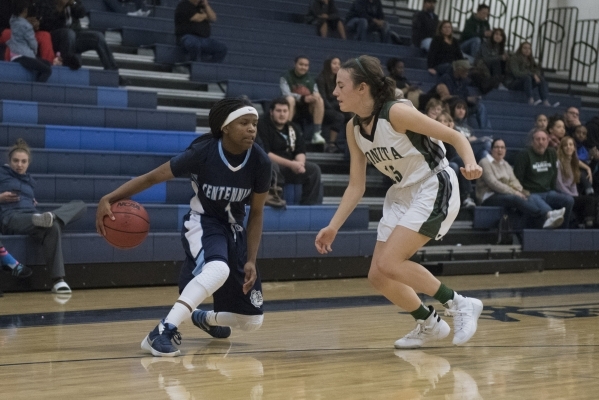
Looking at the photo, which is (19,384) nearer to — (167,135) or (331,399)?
(331,399)

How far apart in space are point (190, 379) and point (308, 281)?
4534 mm

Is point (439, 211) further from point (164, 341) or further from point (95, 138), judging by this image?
point (95, 138)

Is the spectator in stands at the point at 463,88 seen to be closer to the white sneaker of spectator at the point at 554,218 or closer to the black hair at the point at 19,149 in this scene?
the white sneaker of spectator at the point at 554,218

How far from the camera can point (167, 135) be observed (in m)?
8.55

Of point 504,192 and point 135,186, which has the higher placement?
point 135,186

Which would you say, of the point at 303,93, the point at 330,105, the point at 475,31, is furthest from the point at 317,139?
the point at 475,31

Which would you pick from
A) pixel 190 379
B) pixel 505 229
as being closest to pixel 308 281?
pixel 505 229

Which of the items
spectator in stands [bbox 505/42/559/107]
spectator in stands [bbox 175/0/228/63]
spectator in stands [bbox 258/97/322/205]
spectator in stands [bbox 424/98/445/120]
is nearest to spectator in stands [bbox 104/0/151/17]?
spectator in stands [bbox 175/0/228/63]

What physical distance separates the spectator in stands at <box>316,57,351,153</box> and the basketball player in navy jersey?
543cm

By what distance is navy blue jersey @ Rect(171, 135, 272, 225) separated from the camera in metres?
4.29

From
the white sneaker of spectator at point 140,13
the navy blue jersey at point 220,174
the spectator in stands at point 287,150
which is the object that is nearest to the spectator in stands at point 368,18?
the white sneaker of spectator at point 140,13

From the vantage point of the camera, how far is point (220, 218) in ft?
14.5

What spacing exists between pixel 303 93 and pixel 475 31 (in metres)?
5.04

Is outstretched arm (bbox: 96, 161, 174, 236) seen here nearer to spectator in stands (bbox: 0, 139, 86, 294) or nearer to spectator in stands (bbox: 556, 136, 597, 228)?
spectator in stands (bbox: 0, 139, 86, 294)
